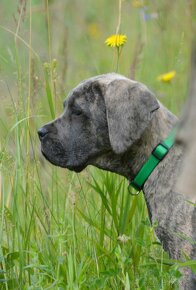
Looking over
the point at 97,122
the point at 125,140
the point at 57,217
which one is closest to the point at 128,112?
the point at 125,140

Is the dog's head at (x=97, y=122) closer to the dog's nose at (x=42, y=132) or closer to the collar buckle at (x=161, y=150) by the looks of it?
the dog's nose at (x=42, y=132)

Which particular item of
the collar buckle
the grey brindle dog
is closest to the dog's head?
the grey brindle dog

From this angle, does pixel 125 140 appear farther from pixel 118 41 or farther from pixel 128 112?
pixel 118 41

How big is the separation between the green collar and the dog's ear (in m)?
0.12

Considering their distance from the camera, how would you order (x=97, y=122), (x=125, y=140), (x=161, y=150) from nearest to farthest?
(x=161, y=150), (x=125, y=140), (x=97, y=122)

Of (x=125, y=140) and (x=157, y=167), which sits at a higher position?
(x=125, y=140)

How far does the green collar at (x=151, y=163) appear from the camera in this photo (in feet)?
10.9

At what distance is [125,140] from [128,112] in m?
0.12

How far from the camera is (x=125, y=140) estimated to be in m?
3.45

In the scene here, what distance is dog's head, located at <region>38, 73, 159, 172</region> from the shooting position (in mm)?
3447

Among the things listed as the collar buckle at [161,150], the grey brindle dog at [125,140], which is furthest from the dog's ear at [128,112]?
the collar buckle at [161,150]

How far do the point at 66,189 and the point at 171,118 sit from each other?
0.66 meters

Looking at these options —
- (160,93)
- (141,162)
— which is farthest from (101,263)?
(160,93)

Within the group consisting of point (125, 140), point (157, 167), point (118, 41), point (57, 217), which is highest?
point (118, 41)
